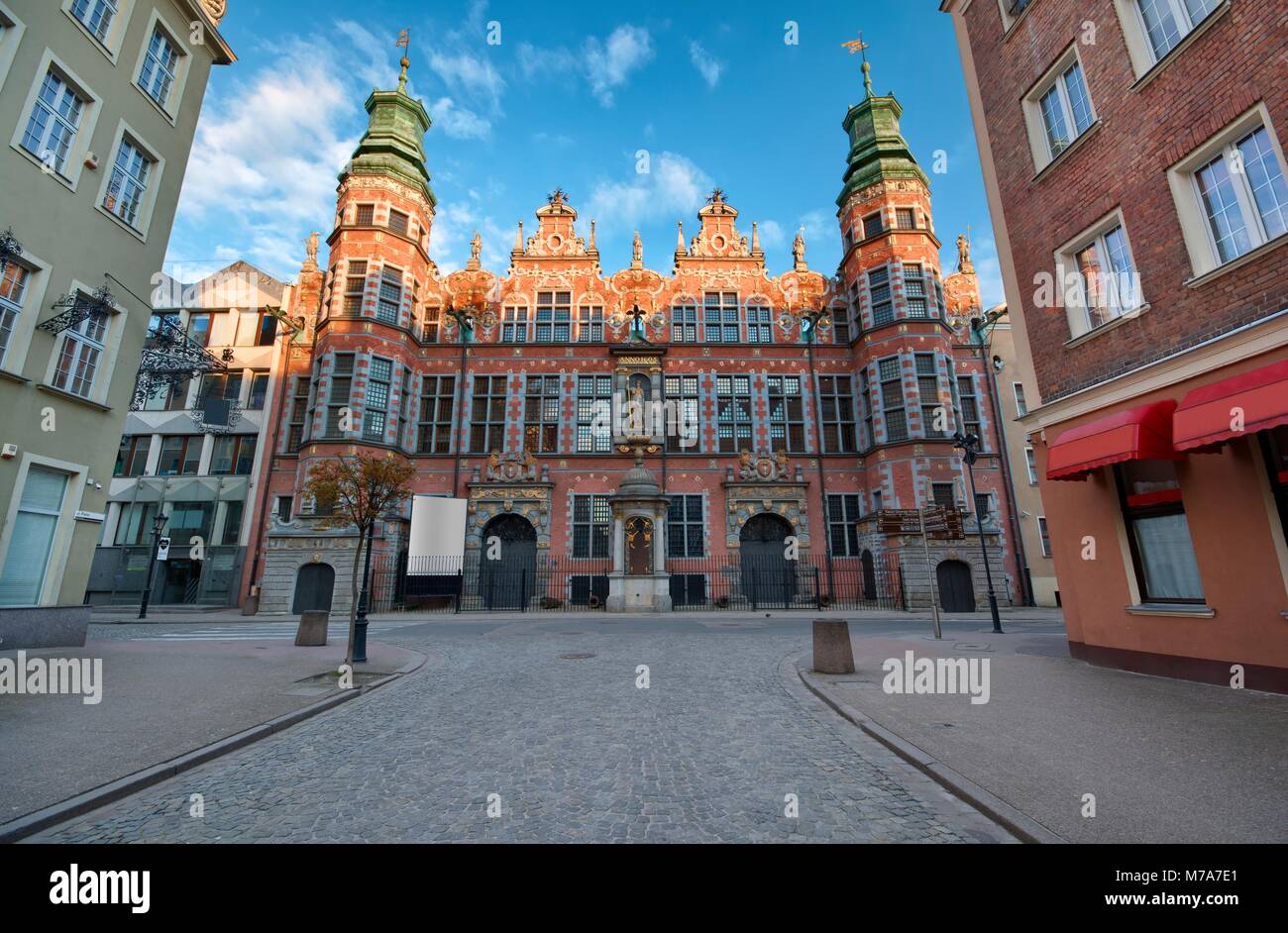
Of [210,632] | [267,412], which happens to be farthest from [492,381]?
[210,632]

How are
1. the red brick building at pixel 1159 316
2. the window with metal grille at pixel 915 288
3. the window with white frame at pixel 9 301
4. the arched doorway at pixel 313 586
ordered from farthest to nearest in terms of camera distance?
the window with metal grille at pixel 915 288, the arched doorway at pixel 313 586, the window with white frame at pixel 9 301, the red brick building at pixel 1159 316

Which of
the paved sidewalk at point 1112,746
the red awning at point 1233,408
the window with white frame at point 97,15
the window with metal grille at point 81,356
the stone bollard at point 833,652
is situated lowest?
the paved sidewalk at point 1112,746

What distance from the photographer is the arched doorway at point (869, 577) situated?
82.8 ft

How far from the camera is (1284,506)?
21.9 feet

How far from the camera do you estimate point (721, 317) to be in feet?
99.9

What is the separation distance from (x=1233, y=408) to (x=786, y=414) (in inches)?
896

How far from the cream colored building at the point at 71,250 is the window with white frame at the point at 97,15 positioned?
24 millimetres

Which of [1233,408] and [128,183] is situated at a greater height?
[128,183]

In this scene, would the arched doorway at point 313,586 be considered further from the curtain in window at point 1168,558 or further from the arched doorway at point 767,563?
the curtain in window at point 1168,558

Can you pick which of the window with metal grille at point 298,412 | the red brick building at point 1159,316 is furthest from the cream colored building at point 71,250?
the red brick building at point 1159,316

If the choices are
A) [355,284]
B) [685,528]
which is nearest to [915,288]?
[685,528]

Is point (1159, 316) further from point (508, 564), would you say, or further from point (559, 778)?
point (508, 564)

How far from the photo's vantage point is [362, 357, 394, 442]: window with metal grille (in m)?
25.8
